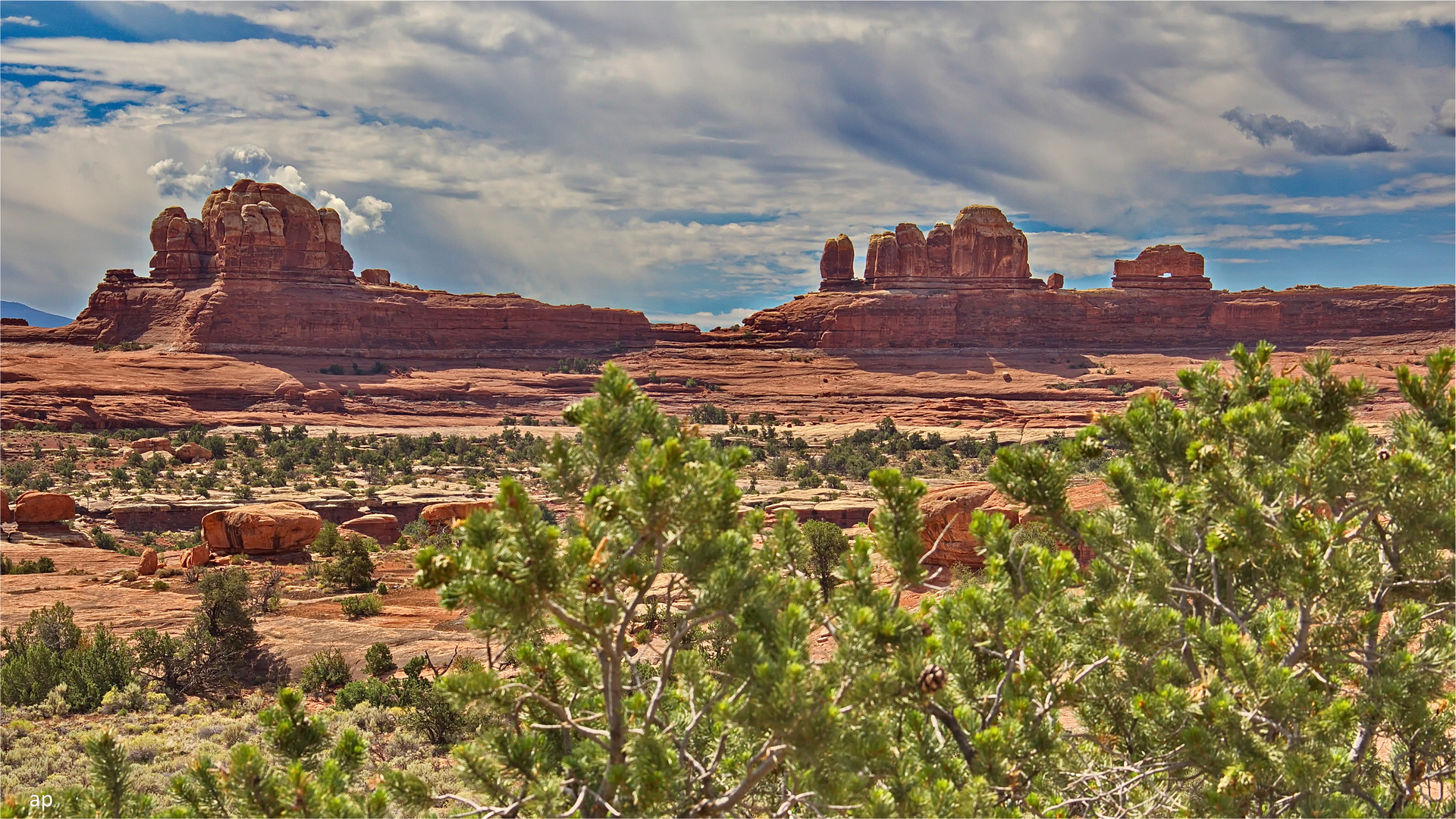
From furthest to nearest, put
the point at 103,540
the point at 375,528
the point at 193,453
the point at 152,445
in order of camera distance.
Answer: the point at 152,445
the point at 193,453
the point at 375,528
the point at 103,540

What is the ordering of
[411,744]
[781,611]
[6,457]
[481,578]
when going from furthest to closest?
[6,457], [411,744], [781,611], [481,578]

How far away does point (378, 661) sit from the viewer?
14766mm

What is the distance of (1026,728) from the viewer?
462 cm

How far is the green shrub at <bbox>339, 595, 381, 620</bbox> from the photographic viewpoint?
18.8 meters

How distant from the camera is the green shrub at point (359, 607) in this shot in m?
18.8

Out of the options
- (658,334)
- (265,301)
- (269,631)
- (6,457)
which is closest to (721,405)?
(658,334)

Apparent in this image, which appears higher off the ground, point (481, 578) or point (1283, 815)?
point (481, 578)

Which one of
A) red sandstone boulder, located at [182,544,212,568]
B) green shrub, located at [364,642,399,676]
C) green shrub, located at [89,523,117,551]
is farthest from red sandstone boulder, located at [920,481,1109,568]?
green shrub, located at [89,523,117,551]

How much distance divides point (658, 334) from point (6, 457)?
5609cm

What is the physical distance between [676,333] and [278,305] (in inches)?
1438

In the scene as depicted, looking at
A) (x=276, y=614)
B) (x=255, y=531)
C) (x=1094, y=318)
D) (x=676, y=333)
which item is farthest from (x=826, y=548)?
(x=1094, y=318)

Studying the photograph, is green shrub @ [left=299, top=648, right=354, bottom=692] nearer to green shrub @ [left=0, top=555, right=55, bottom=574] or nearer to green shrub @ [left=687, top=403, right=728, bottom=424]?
green shrub @ [left=0, top=555, right=55, bottom=574]

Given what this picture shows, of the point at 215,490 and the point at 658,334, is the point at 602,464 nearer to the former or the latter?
the point at 215,490

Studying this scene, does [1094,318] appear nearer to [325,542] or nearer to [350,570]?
[325,542]
